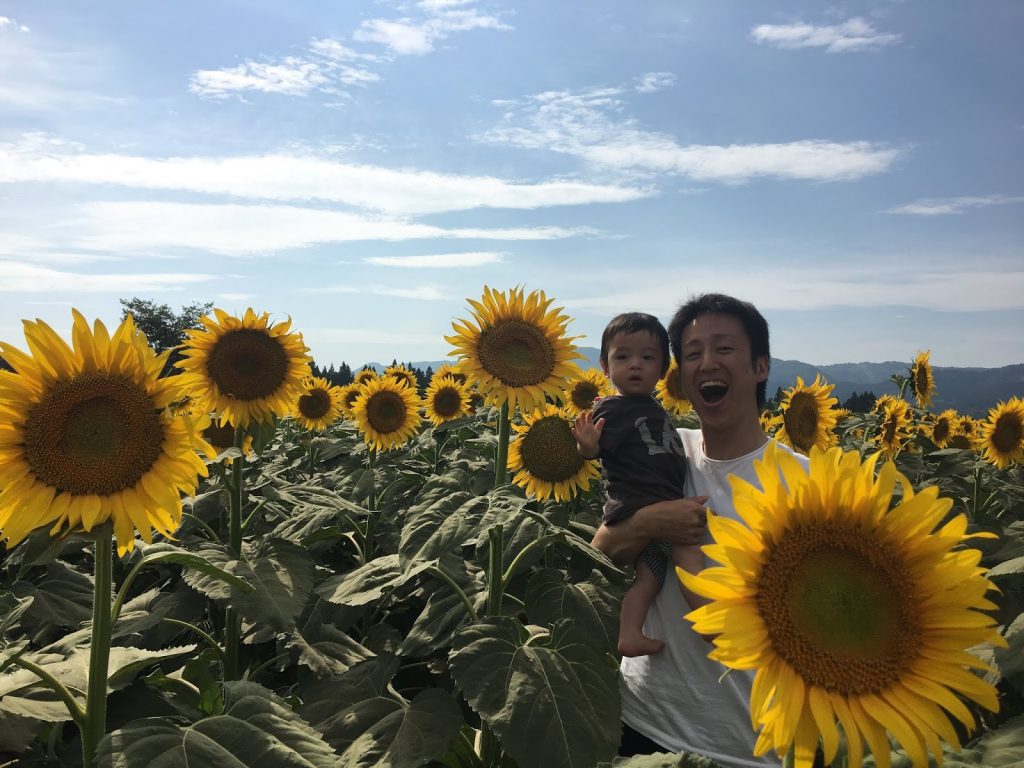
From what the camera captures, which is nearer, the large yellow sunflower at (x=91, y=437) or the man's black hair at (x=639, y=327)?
the large yellow sunflower at (x=91, y=437)

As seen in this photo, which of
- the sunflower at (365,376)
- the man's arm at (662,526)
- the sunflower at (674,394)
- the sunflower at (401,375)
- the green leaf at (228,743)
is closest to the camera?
the green leaf at (228,743)

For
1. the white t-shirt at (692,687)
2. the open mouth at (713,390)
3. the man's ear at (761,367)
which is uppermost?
the man's ear at (761,367)

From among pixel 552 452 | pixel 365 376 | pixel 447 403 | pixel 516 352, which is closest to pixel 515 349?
pixel 516 352

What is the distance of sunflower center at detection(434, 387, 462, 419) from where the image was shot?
30.5 ft

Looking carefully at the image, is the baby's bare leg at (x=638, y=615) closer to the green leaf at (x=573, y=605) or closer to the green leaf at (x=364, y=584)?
the green leaf at (x=573, y=605)

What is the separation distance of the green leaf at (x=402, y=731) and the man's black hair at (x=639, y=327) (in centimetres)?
206

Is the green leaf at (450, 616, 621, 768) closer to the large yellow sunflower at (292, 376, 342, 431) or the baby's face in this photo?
the baby's face

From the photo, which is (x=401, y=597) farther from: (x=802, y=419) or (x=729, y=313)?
(x=802, y=419)

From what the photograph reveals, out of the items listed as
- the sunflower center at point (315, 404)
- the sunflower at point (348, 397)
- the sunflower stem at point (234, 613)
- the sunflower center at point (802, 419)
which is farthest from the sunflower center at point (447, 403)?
the sunflower stem at point (234, 613)

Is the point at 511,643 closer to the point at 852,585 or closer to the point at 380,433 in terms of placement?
the point at 852,585

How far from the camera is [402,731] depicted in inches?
104

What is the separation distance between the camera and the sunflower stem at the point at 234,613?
3.64 metres

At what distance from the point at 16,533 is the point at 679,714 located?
260 cm

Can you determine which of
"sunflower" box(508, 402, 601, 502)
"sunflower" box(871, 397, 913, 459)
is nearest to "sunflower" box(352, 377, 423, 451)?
"sunflower" box(508, 402, 601, 502)
